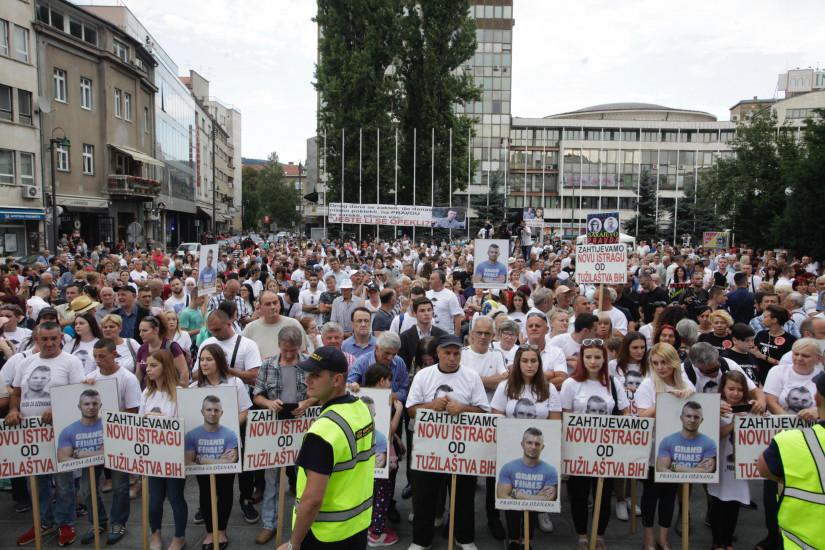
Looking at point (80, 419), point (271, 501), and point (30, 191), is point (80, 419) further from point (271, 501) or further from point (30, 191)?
point (30, 191)

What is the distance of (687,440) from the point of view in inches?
209

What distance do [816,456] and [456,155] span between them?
41772 millimetres

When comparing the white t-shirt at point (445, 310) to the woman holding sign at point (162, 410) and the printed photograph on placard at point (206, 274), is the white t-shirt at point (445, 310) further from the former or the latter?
the woman holding sign at point (162, 410)

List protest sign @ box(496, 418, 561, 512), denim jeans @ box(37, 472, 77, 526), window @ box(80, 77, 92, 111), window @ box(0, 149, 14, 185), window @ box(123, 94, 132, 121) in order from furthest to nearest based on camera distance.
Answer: window @ box(123, 94, 132, 121) < window @ box(80, 77, 92, 111) < window @ box(0, 149, 14, 185) < denim jeans @ box(37, 472, 77, 526) < protest sign @ box(496, 418, 561, 512)

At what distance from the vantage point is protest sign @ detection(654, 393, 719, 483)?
5293 millimetres

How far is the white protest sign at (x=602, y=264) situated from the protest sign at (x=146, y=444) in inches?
231

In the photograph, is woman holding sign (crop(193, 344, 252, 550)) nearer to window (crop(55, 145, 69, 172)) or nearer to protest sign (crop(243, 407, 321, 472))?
protest sign (crop(243, 407, 321, 472))

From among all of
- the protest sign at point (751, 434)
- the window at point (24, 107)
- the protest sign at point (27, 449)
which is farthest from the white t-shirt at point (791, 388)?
the window at point (24, 107)

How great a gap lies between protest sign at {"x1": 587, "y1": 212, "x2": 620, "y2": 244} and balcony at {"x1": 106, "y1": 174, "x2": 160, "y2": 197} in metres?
37.2

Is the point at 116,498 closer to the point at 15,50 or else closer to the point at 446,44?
the point at 15,50

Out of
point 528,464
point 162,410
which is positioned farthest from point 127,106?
point 528,464

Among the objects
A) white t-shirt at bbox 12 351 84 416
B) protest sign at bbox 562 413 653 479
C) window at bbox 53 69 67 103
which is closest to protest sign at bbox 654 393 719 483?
protest sign at bbox 562 413 653 479

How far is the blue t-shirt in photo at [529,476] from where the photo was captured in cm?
516

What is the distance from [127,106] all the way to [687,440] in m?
45.5
